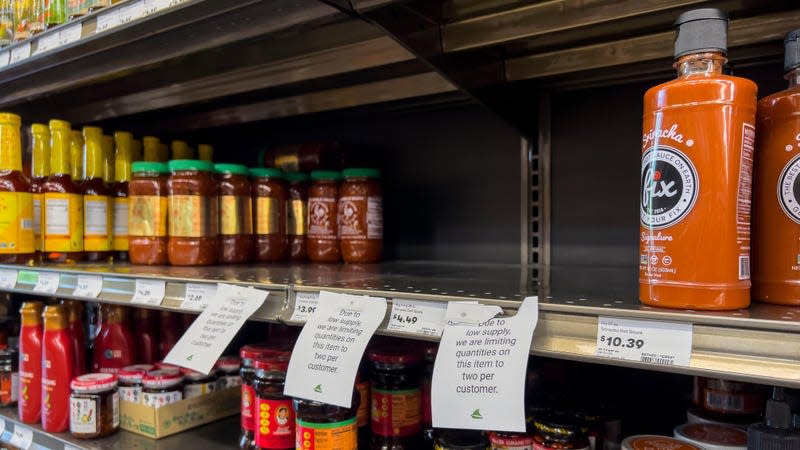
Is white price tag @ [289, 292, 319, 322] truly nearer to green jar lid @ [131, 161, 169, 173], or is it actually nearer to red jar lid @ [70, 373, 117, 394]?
red jar lid @ [70, 373, 117, 394]

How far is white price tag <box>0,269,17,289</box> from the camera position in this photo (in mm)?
1432

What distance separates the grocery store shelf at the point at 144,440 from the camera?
122 cm

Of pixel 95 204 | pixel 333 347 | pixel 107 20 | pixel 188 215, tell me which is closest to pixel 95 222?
pixel 95 204

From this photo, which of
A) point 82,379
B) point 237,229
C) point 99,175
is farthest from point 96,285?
point 99,175

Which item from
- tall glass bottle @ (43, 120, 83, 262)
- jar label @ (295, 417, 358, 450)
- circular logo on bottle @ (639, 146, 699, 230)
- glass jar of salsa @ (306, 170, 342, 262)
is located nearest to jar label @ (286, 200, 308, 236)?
glass jar of salsa @ (306, 170, 342, 262)

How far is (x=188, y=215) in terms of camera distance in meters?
1.39

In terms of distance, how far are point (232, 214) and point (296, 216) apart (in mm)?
203

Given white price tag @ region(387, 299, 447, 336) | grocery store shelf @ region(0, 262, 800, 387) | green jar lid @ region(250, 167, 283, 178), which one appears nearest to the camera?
grocery store shelf @ region(0, 262, 800, 387)

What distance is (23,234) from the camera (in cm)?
150

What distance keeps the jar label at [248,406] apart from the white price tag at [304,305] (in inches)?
11.4

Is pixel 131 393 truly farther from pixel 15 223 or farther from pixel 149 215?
Answer: pixel 15 223

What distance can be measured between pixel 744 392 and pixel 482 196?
32.5 inches

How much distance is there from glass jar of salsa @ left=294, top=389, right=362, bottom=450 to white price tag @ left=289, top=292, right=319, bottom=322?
0.16 meters

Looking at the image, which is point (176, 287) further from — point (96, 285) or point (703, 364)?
point (703, 364)
